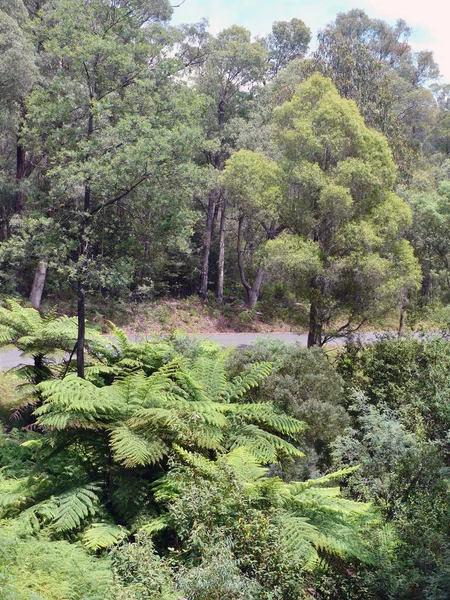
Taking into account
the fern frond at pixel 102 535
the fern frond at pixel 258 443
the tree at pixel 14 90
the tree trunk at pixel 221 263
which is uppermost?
the tree at pixel 14 90

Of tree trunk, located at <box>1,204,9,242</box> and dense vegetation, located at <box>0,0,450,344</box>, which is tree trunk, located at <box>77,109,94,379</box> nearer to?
dense vegetation, located at <box>0,0,450,344</box>

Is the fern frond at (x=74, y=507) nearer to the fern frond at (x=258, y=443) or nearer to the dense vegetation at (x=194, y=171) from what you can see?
the fern frond at (x=258, y=443)

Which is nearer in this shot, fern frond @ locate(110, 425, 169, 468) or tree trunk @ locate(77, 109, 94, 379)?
fern frond @ locate(110, 425, 169, 468)

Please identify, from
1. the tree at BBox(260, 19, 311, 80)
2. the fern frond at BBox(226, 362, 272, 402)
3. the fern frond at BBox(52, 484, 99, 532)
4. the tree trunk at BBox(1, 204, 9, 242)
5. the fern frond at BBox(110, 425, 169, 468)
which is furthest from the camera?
the tree at BBox(260, 19, 311, 80)

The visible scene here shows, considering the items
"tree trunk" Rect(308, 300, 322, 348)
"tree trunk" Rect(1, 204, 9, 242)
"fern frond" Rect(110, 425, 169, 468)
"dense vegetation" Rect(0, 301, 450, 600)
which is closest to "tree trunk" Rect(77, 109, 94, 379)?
"dense vegetation" Rect(0, 301, 450, 600)

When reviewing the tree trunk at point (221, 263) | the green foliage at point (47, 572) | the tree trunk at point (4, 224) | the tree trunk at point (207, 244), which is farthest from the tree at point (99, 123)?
the tree trunk at point (221, 263)

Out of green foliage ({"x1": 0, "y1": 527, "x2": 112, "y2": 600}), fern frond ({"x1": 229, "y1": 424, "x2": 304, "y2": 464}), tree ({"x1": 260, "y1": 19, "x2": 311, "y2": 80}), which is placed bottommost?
green foliage ({"x1": 0, "y1": 527, "x2": 112, "y2": 600})

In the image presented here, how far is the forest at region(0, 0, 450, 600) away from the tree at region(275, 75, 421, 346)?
5 cm

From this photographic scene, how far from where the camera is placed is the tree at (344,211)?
12.9m

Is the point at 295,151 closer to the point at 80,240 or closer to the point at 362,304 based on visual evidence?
the point at 362,304

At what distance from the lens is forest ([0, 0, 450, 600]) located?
16.8ft

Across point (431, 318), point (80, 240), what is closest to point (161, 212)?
point (80, 240)

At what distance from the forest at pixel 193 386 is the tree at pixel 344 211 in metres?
0.05

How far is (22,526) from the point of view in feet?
17.8
